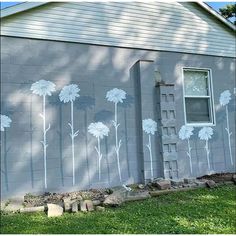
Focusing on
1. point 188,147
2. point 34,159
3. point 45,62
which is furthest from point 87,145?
point 188,147

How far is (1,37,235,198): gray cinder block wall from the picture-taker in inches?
266

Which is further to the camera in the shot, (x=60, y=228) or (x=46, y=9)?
(x=46, y=9)

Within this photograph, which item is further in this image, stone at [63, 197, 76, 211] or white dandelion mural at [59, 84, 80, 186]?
white dandelion mural at [59, 84, 80, 186]

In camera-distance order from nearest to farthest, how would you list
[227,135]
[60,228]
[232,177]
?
[60,228] → [232,177] → [227,135]

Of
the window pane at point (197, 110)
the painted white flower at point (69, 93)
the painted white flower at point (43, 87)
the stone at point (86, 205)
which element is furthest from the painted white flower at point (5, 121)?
the window pane at point (197, 110)

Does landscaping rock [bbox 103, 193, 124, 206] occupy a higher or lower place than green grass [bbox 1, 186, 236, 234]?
higher

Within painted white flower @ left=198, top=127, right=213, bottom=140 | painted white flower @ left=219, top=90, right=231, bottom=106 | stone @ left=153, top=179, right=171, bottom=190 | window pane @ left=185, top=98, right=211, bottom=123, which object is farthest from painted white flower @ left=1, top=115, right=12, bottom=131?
painted white flower @ left=219, top=90, right=231, bottom=106

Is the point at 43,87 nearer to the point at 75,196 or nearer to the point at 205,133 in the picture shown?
the point at 75,196

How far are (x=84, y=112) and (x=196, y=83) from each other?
3132 millimetres

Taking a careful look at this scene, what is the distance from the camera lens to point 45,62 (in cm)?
710

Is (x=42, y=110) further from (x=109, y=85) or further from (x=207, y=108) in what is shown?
(x=207, y=108)

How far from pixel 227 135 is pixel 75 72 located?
434 cm

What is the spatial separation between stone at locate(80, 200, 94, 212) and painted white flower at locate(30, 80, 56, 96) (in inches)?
93.7

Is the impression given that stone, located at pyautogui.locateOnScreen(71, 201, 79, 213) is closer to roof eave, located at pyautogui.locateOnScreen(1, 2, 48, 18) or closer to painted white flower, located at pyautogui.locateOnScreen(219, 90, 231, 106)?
roof eave, located at pyautogui.locateOnScreen(1, 2, 48, 18)
